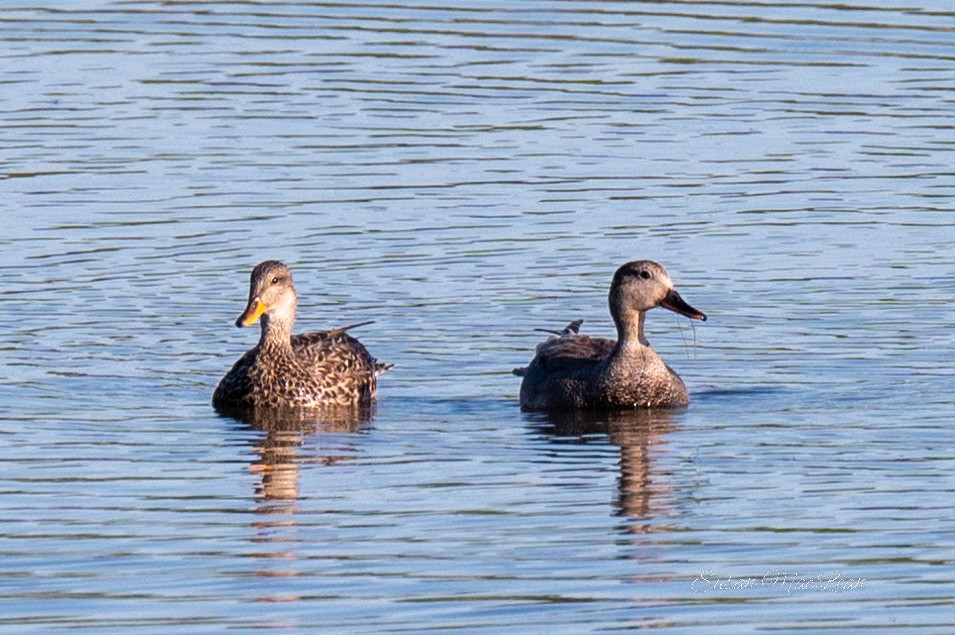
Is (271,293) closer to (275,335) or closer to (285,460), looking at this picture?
(275,335)

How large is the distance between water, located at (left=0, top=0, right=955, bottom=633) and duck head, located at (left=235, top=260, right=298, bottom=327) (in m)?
0.70

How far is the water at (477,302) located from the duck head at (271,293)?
0.70m

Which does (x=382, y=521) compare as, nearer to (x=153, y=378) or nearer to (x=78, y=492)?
(x=78, y=492)

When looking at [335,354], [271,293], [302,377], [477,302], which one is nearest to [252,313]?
[271,293]

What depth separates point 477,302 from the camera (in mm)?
19984

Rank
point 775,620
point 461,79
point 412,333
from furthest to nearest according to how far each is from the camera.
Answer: point 461,79 → point 412,333 → point 775,620

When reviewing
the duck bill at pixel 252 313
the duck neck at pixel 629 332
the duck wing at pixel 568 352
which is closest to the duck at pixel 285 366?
the duck bill at pixel 252 313

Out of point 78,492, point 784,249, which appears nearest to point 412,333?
point 784,249

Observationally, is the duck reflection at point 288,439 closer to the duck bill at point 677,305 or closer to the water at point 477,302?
the water at point 477,302

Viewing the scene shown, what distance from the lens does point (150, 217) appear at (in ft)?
74.3

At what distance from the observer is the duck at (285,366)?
17797 millimetres

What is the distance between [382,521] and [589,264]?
789 cm

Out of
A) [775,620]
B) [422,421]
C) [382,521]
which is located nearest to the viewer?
[775,620]

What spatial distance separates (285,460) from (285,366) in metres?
2.37
